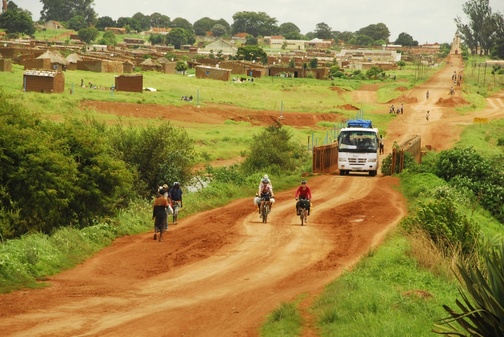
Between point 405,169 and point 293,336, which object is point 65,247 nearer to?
point 293,336

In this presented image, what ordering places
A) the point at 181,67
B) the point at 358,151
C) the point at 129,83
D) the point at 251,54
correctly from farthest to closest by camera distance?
the point at 251,54 → the point at 181,67 → the point at 129,83 → the point at 358,151

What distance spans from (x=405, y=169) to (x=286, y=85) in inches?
2714

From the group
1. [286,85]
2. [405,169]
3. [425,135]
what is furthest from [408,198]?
[286,85]

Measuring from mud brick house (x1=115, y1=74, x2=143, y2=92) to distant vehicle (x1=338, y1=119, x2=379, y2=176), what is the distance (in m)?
41.4

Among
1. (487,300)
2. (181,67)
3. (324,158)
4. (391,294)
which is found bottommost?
(324,158)

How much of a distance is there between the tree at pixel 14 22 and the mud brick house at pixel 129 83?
113 m

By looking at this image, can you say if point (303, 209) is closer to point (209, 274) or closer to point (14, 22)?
point (209, 274)

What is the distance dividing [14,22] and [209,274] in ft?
572

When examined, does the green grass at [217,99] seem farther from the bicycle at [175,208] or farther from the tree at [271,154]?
the bicycle at [175,208]

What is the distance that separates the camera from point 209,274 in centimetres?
1895

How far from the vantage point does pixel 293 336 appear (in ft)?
45.2

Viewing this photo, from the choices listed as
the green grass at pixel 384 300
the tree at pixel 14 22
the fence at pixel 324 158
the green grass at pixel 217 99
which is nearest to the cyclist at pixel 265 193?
the green grass at pixel 384 300

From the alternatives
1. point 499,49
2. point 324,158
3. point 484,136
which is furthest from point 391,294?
point 499,49

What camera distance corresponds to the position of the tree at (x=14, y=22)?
184 metres
